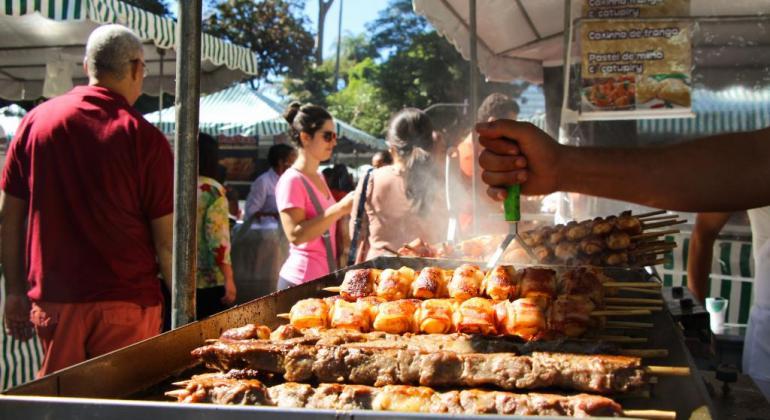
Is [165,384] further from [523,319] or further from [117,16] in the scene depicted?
[117,16]

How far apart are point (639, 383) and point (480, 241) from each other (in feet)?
9.50

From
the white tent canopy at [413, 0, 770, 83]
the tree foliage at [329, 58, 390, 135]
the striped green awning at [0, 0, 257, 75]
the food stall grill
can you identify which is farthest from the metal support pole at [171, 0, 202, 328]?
the tree foliage at [329, 58, 390, 135]

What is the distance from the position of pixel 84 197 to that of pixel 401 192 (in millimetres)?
2395

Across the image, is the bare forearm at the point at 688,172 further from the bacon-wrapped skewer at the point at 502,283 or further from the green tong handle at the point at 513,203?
the bacon-wrapped skewer at the point at 502,283

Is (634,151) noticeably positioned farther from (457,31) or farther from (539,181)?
(457,31)

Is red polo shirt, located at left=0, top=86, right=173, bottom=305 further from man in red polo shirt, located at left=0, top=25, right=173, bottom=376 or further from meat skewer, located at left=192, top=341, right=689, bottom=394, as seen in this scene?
meat skewer, located at left=192, top=341, right=689, bottom=394

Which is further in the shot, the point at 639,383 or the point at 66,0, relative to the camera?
the point at 66,0

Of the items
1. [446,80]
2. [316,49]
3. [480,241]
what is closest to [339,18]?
[316,49]

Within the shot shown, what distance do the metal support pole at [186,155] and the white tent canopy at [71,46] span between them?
5.16 m

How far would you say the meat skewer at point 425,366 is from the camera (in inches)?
77.1

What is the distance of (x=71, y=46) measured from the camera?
31.9 ft

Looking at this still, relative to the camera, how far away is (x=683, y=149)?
2.22 m

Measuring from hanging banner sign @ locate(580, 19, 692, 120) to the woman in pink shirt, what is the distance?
2.09 metres

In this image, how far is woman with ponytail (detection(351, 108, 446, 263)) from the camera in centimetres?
519
